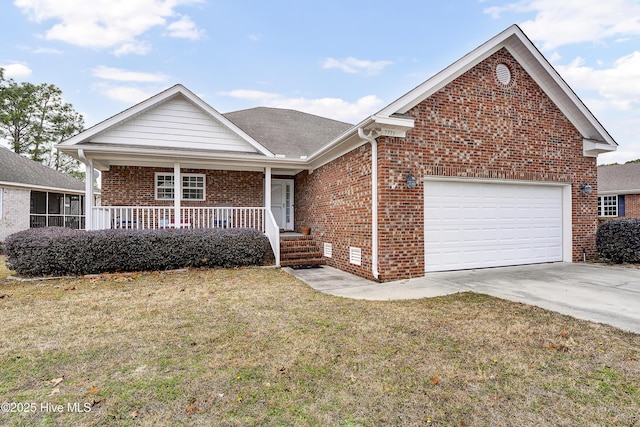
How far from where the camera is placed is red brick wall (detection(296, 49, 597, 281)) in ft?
23.6

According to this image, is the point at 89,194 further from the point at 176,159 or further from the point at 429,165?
the point at 429,165

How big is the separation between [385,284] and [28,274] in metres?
8.37

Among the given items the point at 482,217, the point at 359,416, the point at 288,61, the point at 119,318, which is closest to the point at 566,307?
the point at 482,217

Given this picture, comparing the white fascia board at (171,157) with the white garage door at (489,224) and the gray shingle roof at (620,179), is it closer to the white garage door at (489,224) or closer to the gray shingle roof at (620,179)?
the white garage door at (489,224)

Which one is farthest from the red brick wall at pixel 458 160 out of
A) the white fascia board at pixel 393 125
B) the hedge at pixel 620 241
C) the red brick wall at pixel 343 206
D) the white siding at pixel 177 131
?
the white siding at pixel 177 131

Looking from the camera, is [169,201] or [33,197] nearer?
[169,201]

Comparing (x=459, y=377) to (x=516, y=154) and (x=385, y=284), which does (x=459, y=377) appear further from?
(x=516, y=154)

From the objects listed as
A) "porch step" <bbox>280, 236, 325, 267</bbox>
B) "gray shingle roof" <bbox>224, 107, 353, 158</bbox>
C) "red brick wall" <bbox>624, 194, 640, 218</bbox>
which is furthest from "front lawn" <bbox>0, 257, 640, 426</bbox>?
"red brick wall" <bbox>624, 194, 640, 218</bbox>

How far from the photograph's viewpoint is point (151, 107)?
10.3 meters

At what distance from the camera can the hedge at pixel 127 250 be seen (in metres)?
7.77

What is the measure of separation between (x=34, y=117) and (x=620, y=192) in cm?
4408

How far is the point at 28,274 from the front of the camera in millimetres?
7898

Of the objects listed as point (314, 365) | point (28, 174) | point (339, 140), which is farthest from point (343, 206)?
point (28, 174)

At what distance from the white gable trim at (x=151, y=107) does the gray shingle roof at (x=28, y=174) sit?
31.1 feet
